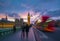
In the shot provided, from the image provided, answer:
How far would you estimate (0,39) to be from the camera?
2.80m

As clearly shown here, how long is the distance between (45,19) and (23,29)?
56cm

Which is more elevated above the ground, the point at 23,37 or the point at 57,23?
the point at 57,23

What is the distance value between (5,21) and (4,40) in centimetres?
36

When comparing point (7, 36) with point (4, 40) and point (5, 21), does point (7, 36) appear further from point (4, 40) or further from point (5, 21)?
point (5, 21)

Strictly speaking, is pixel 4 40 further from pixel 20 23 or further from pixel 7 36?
pixel 20 23

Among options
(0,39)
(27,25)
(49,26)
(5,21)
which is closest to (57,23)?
(49,26)

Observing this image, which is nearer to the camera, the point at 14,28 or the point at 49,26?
the point at 49,26

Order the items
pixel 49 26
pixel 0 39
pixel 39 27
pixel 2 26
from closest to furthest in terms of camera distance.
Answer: pixel 49 26
pixel 2 26
pixel 0 39
pixel 39 27

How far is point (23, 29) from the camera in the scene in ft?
9.20

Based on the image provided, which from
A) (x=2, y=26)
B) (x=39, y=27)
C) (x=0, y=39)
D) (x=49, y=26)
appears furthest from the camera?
(x=39, y=27)

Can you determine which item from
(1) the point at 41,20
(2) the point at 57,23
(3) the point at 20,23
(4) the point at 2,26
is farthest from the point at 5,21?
(2) the point at 57,23

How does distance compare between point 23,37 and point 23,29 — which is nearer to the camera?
point 23,29

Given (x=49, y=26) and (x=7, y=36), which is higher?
(x=49, y=26)

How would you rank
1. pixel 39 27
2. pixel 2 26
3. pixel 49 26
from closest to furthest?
pixel 49 26 → pixel 2 26 → pixel 39 27
